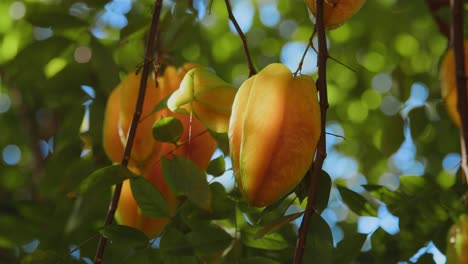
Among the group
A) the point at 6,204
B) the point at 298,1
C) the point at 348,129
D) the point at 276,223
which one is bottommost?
the point at 6,204

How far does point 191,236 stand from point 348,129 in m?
1.97

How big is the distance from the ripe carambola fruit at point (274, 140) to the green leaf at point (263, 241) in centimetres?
29

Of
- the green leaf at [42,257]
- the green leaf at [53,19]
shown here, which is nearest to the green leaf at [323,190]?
the green leaf at [42,257]

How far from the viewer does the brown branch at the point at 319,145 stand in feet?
3.17

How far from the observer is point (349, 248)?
4.22 feet

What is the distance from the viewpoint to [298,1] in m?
3.10

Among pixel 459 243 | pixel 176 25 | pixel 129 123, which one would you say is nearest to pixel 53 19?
pixel 176 25

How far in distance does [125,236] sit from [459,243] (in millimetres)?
542

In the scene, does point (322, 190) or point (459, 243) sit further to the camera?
point (322, 190)

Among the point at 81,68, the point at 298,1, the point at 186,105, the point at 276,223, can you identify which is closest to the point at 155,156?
the point at 186,105

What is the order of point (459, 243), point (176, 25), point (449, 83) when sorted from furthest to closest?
1. point (176, 25)
2. point (449, 83)
3. point (459, 243)

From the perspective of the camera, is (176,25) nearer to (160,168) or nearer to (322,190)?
(160,168)

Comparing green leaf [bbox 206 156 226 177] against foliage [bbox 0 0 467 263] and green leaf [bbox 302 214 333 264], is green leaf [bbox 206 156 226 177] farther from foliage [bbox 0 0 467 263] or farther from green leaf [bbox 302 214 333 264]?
green leaf [bbox 302 214 333 264]

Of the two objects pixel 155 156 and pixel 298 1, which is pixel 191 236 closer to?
pixel 155 156
